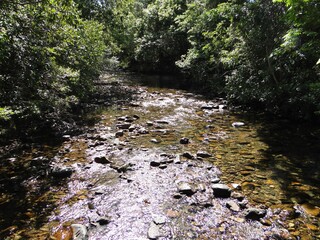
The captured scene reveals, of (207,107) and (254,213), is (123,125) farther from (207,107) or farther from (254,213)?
(254,213)

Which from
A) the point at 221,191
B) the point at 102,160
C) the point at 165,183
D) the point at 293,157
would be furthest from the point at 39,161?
the point at 293,157

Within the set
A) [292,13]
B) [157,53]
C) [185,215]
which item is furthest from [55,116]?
[157,53]

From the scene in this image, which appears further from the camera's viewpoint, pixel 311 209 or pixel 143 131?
pixel 143 131

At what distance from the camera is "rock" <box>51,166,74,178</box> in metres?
5.40

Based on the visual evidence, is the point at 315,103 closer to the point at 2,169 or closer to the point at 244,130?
the point at 244,130

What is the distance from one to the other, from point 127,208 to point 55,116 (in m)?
5.75

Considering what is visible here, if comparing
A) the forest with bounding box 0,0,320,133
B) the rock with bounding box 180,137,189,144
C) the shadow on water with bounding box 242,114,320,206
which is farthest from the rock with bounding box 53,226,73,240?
the rock with bounding box 180,137,189,144

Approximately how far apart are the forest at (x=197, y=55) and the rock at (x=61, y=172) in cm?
156

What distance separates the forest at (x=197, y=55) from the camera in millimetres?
5340

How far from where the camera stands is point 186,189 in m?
4.72

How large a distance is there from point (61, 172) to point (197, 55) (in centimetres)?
1313

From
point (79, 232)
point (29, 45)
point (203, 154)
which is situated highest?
point (29, 45)

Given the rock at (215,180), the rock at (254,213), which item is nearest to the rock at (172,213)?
the rock at (254,213)

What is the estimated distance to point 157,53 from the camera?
84.8 feet
